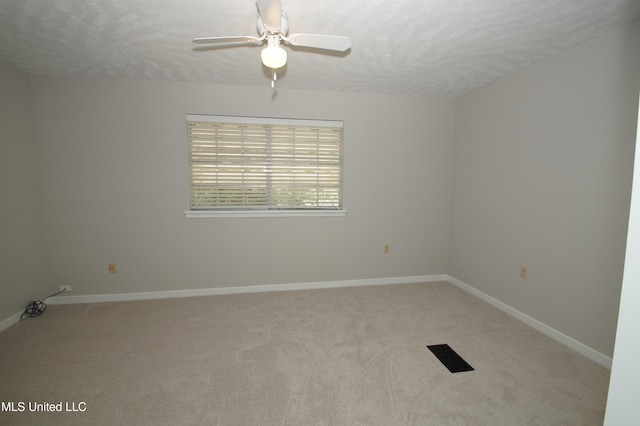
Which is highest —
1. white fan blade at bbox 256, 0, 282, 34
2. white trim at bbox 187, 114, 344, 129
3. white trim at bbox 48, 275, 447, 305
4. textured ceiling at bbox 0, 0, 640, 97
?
textured ceiling at bbox 0, 0, 640, 97

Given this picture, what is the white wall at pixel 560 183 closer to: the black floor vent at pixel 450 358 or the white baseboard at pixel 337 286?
the white baseboard at pixel 337 286

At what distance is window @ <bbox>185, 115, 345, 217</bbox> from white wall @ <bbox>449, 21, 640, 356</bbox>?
1701mm

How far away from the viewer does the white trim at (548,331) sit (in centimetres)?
196

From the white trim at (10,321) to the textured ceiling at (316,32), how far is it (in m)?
2.31

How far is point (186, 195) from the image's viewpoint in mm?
3033

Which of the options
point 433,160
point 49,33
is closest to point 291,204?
point 433,160

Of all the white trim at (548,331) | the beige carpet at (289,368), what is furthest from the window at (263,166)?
the white trim at (548,331)

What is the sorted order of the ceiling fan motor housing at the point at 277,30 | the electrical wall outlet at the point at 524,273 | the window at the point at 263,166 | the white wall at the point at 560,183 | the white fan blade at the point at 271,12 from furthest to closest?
1. the window at the point at 263,166
2. the electrical wall outlet at the point at 524,273
3. the white wall at the point at 560,183
4. the ceiling fan motor housing at the point at 277,30
5. the white fan blade at the point at 271,12

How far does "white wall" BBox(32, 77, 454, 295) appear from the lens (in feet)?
9.23

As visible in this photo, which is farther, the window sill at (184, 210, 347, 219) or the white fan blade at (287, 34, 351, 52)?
the window sill at (184, 210, 347, 219)

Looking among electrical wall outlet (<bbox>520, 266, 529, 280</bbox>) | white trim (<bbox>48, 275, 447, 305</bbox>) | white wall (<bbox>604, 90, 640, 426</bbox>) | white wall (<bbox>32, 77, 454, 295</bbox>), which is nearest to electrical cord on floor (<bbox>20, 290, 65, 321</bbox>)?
white trim (<bbox>48, 275, 447, 305</bbox>)

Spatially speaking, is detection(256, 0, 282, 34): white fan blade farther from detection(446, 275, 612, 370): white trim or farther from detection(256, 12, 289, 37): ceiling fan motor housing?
detection(446, 275, 612, 370): white trim


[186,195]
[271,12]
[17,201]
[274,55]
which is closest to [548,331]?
[274,55]

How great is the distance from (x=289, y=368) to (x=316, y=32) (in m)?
2.42
